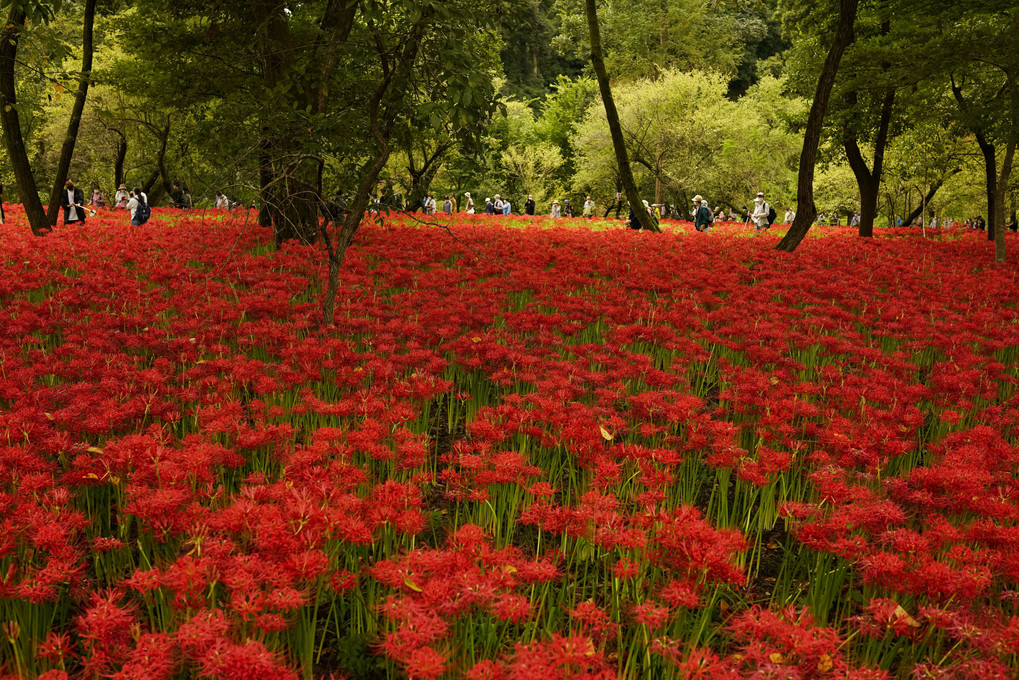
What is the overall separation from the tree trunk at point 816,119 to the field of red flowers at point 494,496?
672cm

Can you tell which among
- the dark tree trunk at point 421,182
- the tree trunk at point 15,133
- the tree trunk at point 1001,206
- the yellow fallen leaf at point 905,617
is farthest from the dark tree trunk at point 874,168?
the tree trunk at point 15,133

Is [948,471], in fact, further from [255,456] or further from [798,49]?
[798,49]

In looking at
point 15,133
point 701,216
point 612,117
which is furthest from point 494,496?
point 701,216

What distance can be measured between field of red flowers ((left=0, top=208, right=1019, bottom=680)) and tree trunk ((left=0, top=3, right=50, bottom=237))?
682cm

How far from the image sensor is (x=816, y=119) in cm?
1422

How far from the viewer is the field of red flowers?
8.48 feet

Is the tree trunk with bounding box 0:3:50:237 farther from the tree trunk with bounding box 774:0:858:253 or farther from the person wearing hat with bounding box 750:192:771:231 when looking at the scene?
the person wearing hat with bounding box 750:192:771:231

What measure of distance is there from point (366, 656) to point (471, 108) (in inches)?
205

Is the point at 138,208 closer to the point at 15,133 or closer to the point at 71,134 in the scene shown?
the point at 71,134

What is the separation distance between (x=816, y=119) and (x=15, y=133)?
16841mm

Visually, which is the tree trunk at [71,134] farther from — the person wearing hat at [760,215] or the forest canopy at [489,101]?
the person wearing hat at [760,215]

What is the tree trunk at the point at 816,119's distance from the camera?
1395 centimetres

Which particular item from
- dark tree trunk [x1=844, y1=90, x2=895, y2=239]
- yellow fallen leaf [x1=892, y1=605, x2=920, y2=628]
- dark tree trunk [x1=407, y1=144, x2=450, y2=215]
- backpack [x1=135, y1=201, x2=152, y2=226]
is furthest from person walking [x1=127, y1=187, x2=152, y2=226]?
dark tree trunk [x1=844, y1=90, x2=895, y2=239]

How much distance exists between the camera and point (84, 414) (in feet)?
13.7
